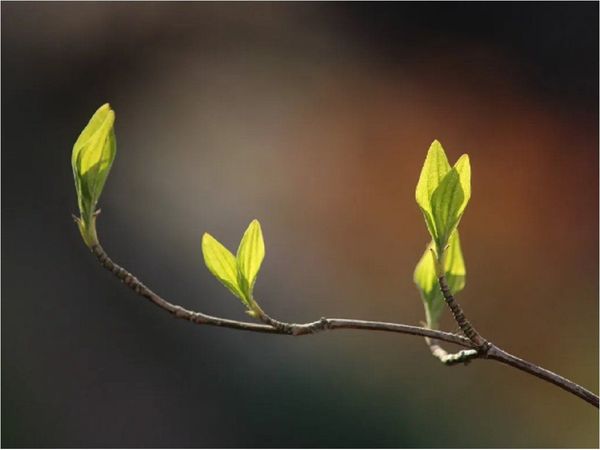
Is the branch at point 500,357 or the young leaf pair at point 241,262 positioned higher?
the young leaf pair at point 241,262

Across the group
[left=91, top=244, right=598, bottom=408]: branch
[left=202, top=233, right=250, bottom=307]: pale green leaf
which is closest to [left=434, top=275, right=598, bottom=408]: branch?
[left=91, top=244, right=598, bottom=408]: branch

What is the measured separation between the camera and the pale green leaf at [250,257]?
13.9 inches

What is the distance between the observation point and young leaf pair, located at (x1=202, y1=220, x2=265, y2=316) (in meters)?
0.35

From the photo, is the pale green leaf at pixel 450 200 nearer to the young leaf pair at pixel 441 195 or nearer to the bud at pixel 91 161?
the young leaf pair at pixel 441 195

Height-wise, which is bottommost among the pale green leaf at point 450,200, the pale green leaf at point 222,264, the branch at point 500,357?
the branch at point 500,357

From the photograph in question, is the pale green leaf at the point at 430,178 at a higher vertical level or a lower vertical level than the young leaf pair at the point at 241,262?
higher

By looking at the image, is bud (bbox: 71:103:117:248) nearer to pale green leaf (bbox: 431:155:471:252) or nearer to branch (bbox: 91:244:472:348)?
branch (bbox: 91:244:472:348)

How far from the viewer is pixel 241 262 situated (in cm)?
36

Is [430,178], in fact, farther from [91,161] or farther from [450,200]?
[91,161]

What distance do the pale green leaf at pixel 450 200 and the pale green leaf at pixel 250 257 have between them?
0.27 feet

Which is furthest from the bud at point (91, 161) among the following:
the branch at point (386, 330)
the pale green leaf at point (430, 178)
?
the pale green leaf at point (430, 178)

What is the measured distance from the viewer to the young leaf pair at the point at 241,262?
35 cm

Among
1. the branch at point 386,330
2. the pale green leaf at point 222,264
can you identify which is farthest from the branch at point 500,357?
the pale green leaf at point 222,264

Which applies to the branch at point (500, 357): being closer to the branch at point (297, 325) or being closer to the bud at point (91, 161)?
the branch at point (297, 325)
